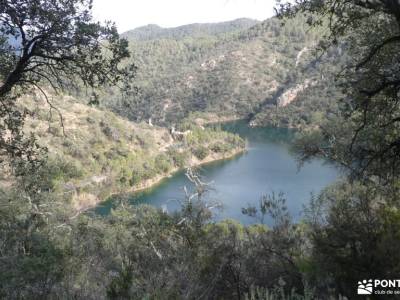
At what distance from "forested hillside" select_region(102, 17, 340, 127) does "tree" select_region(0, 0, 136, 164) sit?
291ft

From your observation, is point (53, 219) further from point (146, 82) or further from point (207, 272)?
point (146, 82)

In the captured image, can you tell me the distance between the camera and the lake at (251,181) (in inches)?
1742

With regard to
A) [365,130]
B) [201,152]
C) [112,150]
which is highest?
[365,130]

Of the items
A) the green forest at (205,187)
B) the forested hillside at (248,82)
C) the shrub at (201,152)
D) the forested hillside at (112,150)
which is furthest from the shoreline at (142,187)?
the green forest at (205,187)

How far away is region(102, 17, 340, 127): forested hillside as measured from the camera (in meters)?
104

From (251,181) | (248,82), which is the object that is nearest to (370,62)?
(251,181)

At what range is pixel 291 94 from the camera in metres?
110

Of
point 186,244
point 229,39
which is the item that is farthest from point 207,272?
point 229,39

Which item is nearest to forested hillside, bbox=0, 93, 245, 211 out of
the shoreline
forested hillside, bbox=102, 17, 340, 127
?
the shoreline

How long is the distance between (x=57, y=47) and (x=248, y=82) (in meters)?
123

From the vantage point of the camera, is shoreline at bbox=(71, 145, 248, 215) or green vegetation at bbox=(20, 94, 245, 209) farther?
green vegetation at bbox=(20, 94, 245, 209)

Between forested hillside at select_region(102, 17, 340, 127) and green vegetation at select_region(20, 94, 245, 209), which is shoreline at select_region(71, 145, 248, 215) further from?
forested hillside at select_region(102, 17, 340, 127)

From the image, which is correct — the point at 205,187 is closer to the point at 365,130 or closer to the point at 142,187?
the point at 365,130

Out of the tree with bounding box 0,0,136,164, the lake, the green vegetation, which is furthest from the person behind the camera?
the green vegetation
